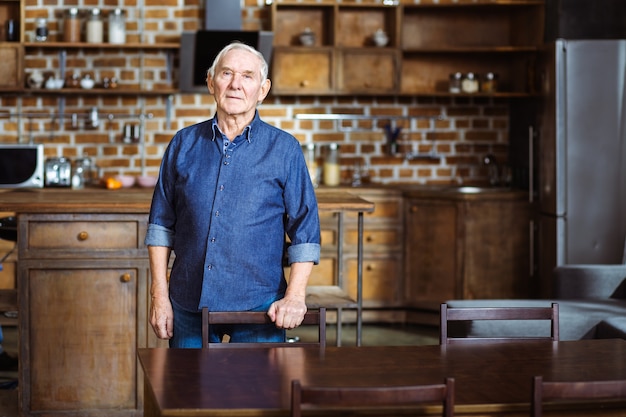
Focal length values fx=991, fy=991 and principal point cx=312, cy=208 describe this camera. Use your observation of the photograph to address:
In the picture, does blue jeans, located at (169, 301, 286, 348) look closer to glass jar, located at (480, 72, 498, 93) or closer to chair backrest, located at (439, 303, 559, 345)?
chair backrest, located at (439, 303, 559, 345)

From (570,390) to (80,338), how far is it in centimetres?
257

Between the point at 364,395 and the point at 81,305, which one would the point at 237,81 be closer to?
the point at 364,395

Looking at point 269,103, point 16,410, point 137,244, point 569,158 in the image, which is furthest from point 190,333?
point 269,103

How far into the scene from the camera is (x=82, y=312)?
405cm

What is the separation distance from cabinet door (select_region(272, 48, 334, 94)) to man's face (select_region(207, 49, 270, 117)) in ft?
12.4

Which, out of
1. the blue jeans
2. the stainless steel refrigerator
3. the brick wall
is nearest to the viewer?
the blue jeans

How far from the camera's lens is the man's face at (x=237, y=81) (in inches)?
108

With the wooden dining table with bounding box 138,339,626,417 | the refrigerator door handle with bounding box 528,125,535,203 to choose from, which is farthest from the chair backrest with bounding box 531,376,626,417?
the refrigerator door handle with bounding box 528,125,535,203

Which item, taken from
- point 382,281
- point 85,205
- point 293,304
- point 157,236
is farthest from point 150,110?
point 293,304

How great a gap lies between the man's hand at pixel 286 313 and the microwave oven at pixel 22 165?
13.1 ft

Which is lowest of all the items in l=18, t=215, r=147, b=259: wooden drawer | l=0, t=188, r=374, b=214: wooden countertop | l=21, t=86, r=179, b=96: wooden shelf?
l=18, t=215, r=147, b=259: wooden drawer

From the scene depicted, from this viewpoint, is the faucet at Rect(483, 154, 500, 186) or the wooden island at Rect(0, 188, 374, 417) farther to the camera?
the faucet at Rect(483, 154, 500, 186)

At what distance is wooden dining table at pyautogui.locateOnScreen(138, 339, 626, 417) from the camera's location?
206 cm

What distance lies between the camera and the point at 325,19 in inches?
268
